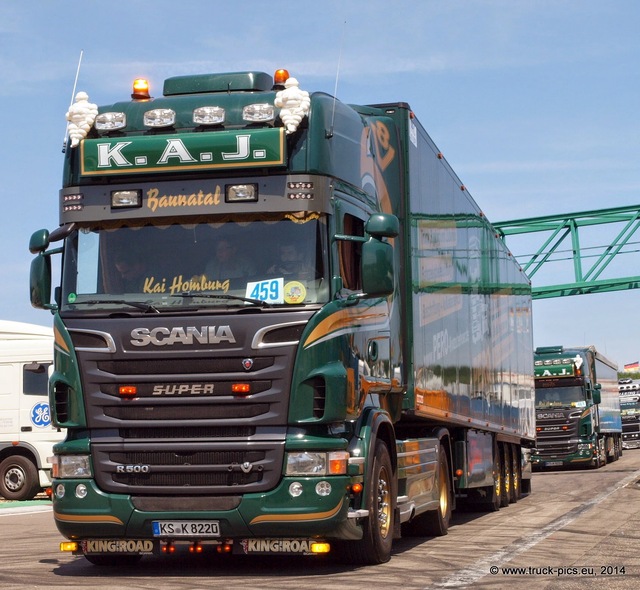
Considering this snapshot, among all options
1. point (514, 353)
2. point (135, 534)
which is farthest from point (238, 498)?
point (514, 353)

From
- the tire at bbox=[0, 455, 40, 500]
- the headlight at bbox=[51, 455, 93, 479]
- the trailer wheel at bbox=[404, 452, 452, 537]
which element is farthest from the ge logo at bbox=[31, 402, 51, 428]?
the headlight at bbox=[51, 455, 93, 479]

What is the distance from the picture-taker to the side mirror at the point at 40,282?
1004cm

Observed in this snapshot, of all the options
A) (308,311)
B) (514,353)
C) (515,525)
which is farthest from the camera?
(514,353)

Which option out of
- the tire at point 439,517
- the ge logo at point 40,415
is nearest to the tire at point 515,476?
the tire at point 439,517

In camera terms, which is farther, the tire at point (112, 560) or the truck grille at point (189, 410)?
the tire at point (112, 560)

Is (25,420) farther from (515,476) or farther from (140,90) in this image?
(140,90)

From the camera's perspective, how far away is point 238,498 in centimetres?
939

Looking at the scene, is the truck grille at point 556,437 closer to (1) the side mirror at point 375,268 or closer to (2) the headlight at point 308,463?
(1) the side mirror at point 375,268

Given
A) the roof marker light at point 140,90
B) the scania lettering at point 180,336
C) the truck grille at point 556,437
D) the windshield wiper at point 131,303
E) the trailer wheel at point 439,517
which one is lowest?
the trailer wheel at point 439,517

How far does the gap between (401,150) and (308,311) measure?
3.14 metres

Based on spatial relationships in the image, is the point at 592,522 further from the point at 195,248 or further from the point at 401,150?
the point at 195,248

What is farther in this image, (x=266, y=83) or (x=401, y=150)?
(x=401, y=150)

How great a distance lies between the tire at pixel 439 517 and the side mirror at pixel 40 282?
5088mm

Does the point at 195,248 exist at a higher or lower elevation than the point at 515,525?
higher
